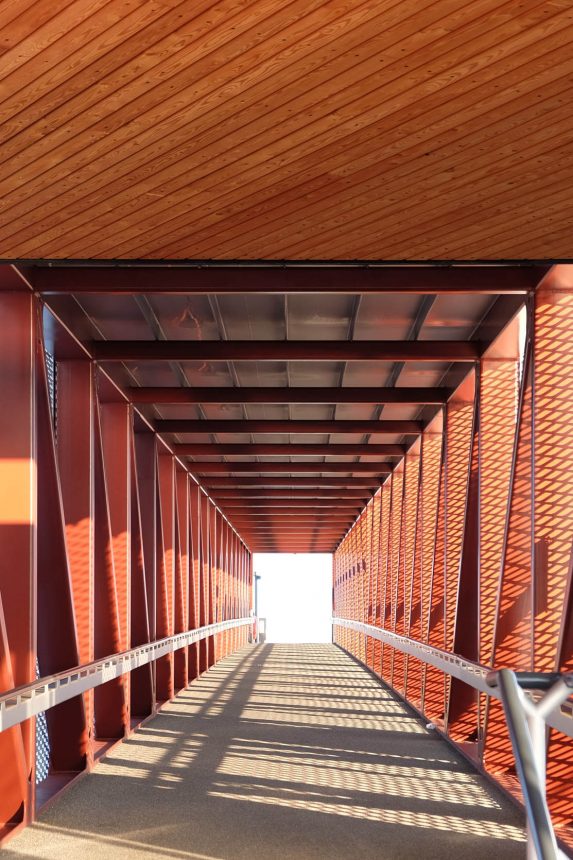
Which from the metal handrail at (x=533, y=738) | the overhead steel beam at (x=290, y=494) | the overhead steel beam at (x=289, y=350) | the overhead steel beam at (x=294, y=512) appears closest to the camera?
the metal handrail at (x=533, y=738)

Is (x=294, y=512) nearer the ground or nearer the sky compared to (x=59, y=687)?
nearer the sky

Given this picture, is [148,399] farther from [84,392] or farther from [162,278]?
[162,278]

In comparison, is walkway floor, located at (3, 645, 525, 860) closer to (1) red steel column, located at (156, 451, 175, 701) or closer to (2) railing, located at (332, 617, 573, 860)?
(1) red steel column, located at (156, 451, 175, 701)

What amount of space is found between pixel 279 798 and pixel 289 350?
5.37 meters

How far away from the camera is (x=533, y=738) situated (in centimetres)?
233

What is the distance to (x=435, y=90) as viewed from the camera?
4914mm

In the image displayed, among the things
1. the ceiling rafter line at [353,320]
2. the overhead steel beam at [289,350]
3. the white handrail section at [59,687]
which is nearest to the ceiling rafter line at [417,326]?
the overhead steel beam at [289,350]

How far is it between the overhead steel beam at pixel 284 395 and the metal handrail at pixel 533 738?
1255cm

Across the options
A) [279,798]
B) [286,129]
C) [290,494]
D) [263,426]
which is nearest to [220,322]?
[279,798]

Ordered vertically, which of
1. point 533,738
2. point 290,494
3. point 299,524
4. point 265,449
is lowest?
point 533,738

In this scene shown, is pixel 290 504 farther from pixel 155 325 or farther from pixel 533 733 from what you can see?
pixel 533 733

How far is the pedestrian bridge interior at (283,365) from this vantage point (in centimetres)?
462

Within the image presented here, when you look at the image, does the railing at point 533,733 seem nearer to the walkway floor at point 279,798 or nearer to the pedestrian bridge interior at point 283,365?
the pedestrian bridge interior at point 283,365

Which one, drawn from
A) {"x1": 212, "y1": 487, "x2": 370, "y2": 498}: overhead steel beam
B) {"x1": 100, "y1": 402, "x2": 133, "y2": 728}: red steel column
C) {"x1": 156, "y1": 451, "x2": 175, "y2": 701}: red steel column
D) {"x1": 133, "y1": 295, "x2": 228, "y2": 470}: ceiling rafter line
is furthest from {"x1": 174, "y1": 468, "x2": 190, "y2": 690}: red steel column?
{"x1": 133, "y1": 295, "x2": 228, "y2": 470}: ceiling rafter line
